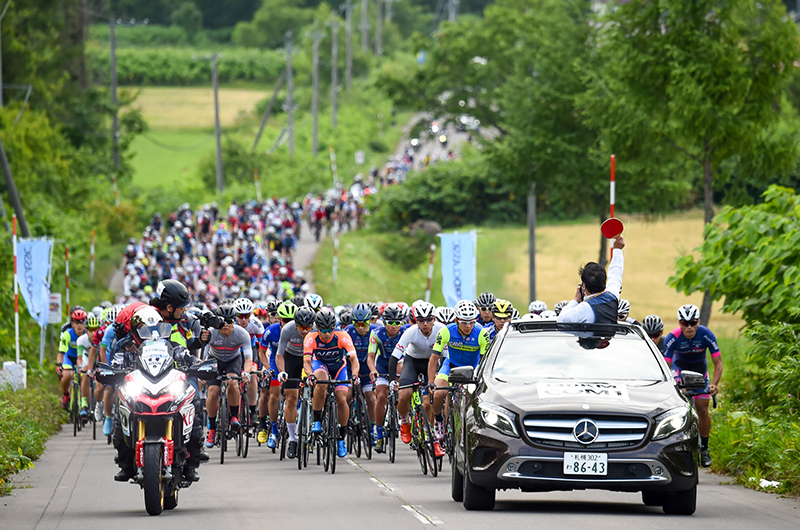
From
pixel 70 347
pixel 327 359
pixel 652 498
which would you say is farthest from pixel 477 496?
pixel 70 347

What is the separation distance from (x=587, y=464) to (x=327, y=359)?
6.47m

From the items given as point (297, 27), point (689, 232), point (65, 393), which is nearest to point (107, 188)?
point (689, 232)

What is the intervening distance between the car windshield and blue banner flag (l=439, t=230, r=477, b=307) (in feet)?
61.8

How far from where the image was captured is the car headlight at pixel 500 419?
35.2 feet

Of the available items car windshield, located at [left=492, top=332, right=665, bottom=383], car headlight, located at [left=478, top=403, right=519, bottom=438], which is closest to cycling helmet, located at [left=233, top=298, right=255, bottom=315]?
car windshield, located at [left=492, top=332, right=665, bottom=383]

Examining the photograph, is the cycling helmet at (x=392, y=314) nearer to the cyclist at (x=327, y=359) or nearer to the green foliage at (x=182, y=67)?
the cyclist at (x=327, y=359)

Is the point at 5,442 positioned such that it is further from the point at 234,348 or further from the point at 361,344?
the point at 361,344

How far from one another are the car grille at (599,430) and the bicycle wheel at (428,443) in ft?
16.6

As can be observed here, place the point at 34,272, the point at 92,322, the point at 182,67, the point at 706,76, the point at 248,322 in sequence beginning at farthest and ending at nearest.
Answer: the point at 182,67
the point at 34,272
the point at 706,76
the point at 92,322
the point at 248,322

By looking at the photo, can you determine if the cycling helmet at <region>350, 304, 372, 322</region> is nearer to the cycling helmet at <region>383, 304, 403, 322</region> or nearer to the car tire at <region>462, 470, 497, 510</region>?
the cycling helmet at <region>383, 304, 403, 322</region>

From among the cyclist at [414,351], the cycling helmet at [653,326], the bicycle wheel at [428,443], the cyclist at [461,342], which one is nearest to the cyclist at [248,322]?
the cyclist at [414,351]

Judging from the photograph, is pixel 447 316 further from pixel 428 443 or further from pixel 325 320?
pixel 428 443

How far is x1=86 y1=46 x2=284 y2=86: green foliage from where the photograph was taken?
480ft

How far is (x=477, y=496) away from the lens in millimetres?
11375
